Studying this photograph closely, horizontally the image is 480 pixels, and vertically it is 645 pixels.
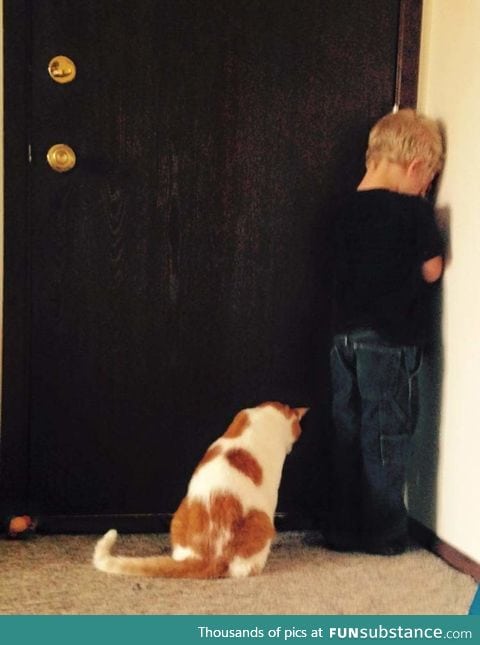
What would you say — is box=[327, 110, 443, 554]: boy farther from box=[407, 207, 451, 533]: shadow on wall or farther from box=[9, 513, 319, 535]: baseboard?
box=[9, 513, 319, 535]: baseboard

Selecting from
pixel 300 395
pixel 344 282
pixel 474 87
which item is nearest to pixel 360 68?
pixel 474 87

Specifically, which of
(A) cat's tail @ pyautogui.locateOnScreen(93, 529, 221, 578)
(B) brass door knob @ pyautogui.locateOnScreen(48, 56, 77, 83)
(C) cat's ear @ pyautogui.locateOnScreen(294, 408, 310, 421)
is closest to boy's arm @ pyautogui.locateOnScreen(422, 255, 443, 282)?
(C) cat's ear @ pyautogui.locateOnScreen(294, 408, 310, 421)

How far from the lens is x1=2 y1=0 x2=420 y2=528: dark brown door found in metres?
1.56

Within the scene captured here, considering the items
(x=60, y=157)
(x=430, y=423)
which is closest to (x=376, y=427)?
(x=430, y=423)

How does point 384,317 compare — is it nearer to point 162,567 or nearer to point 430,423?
point 430,423

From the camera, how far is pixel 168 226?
5.29 feet

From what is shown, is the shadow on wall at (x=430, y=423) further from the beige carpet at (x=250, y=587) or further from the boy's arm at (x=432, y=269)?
the beige carpet at (x=250, y=587)

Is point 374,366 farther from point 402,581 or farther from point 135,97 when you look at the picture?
point 135,97

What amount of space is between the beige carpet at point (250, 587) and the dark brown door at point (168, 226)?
0.62ft

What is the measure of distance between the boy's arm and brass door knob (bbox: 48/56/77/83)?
84 cm

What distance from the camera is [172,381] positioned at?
5.39 feet

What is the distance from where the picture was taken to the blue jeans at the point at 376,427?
1.55 meters

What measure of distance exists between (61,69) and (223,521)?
0.98m
